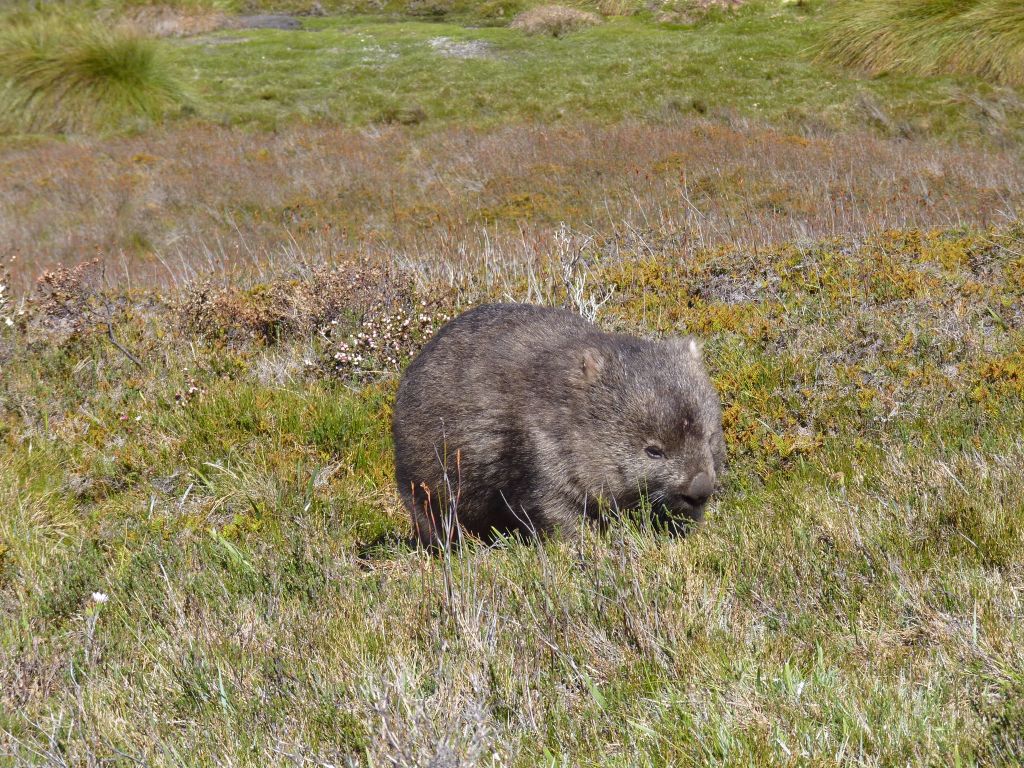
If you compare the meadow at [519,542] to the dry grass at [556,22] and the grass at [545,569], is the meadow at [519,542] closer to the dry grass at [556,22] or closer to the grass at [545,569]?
the grass at [545,569]

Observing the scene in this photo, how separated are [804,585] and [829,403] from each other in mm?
2370

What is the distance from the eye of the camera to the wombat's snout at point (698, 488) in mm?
3834

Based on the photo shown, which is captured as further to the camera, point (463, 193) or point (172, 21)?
point (172, 21)

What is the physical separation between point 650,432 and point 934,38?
1897 cm

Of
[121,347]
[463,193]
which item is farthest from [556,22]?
[121,347]

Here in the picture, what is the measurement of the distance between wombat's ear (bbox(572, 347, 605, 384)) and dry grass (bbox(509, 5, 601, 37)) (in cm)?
2425

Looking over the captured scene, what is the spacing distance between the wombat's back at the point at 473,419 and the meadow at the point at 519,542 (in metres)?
0.30

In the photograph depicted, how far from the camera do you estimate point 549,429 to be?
159 inches

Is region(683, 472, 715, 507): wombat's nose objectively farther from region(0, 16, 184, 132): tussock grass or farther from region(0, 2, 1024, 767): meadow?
region(0, 16, 184, 132): tussock grass

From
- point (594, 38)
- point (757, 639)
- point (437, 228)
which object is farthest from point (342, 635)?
point (594, 38)

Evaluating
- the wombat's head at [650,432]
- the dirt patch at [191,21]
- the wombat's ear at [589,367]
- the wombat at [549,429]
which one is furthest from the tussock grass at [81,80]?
the wombat's head at [650,432]

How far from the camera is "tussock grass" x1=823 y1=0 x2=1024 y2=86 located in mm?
17844

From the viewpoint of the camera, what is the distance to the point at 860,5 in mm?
21484

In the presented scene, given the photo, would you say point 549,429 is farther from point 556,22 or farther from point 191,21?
point 191,21
